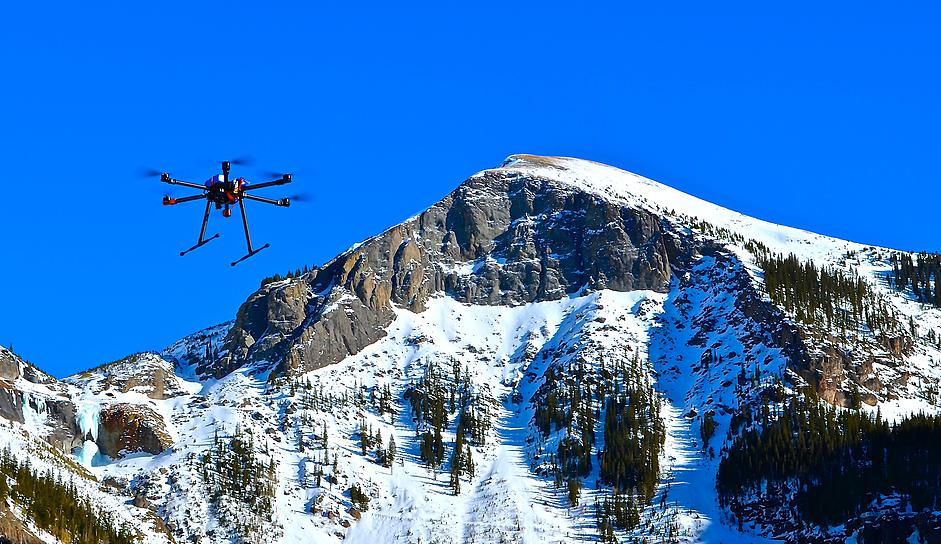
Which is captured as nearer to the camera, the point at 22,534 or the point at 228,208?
the point at 228,208

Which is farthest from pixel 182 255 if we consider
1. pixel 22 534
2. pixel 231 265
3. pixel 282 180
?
pixel 22 534

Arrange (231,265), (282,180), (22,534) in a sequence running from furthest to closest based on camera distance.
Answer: (22,534)
(231,265)
(282,180)

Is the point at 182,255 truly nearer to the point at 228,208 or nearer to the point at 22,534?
the point at 228,208

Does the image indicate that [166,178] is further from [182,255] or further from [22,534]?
[22,534]

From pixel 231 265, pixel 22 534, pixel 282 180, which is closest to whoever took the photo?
pixel 282 180

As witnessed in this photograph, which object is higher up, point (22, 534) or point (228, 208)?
point (228, 208)

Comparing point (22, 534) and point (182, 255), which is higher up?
point (182, 255)

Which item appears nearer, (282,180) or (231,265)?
(282,180)

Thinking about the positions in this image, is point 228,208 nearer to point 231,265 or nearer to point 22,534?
point 231,265

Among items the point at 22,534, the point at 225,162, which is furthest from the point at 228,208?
the point at 22,534
